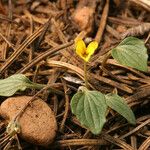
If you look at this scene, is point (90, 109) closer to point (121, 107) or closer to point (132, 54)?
point (121, 107)

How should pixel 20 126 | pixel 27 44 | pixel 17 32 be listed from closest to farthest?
pixel 20 126 → pixel 27 44 → pixel 17 32

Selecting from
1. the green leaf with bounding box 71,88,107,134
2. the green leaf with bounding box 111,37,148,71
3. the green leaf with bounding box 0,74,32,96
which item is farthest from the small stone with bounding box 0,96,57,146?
the green leaf with bounding box 111,37,148,71

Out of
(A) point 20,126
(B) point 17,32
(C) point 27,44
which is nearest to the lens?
(A) point 20,126

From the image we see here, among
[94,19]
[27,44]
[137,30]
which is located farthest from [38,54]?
[137,30]

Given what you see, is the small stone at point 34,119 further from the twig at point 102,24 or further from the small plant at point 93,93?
the twig at point 102,24

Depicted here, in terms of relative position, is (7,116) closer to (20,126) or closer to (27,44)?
(20,126)

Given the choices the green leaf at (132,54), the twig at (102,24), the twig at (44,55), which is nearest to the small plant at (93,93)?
the green leaf at (132,54)
